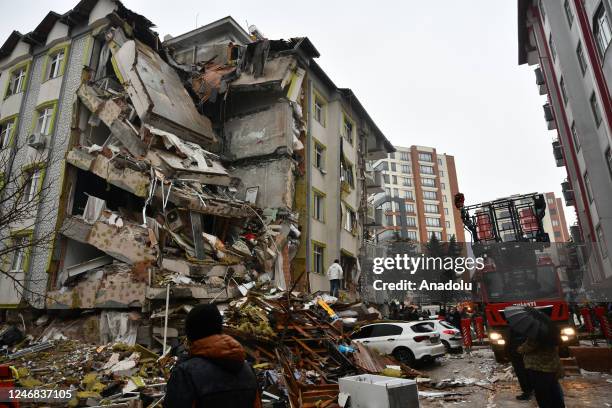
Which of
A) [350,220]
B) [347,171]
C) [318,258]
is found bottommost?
[318,258]

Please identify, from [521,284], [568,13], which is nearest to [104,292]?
[521,284]

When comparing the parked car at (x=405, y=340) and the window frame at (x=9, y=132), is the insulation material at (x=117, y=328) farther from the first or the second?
the window frame at (x=9, y=132)

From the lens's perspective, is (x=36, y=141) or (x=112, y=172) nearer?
(x=112, y=172)

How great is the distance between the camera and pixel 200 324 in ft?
8.41

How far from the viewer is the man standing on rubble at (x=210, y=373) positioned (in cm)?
229

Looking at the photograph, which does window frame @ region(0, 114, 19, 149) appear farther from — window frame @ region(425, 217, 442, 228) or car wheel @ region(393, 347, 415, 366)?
window frame @ region(425, 217, 442, 228)

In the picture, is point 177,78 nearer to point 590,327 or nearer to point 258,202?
point 258,202

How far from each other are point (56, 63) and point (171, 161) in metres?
9.82

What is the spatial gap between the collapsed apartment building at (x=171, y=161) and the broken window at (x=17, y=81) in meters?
0.08

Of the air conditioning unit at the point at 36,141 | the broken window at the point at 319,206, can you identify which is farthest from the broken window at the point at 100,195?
the broken window at the point at 319,206

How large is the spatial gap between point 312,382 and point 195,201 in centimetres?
733

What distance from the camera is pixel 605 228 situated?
1783 centimetres

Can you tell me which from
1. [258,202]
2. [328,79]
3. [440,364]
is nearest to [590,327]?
[440,364]

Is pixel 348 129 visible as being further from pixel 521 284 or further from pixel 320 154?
pixel 521 284
